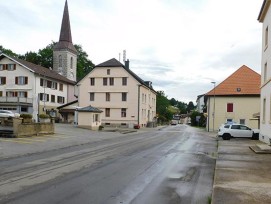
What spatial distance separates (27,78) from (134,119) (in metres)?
19.6

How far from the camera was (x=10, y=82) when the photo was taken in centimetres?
6366

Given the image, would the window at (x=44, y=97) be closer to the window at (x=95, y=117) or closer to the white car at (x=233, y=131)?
the window at (x=95, y=117)

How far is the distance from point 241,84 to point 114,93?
21.1 metres

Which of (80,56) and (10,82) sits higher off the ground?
(80,56)

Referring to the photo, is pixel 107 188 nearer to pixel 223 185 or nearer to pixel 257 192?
pixel 223 185

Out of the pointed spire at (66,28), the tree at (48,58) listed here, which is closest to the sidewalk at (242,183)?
the pointed spire at (66,28)

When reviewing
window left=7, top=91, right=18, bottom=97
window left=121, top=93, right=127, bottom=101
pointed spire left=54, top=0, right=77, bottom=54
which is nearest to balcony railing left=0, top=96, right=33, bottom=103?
window left=7, top=91, right=18, bottom=97

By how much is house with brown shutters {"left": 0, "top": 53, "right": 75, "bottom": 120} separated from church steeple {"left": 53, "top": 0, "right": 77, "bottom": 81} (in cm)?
1389

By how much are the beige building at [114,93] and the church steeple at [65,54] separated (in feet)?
59.6

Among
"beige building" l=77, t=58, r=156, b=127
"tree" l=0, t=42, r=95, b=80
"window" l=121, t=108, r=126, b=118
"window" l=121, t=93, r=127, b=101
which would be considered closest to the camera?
"beige building" l=77, t=58, r=156, b=127

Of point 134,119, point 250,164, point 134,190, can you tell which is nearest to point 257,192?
point 134,190

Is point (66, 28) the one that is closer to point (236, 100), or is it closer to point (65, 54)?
point (65, 54)

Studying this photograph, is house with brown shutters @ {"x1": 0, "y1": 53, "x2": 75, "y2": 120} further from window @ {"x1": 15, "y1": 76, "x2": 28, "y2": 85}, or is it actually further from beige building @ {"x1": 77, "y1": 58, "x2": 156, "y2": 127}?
beige building @ {"x1": 77, "y1": 58, "x2": 156, "y2": 127}

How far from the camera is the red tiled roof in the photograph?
2141 inches
